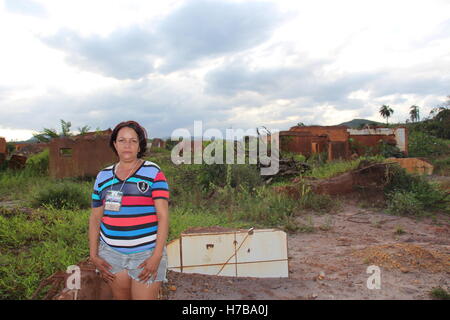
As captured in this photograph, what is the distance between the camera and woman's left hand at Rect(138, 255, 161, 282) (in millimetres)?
2102

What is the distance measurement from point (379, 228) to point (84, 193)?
506 cm

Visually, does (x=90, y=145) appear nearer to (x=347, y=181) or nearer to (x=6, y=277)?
(x=347, y=181)

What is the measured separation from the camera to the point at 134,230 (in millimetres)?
2119

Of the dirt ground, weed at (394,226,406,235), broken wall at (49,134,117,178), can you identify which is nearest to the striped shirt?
the dirt ground

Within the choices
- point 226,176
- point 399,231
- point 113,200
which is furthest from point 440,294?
point 226,176

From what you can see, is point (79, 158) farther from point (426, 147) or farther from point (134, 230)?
point (426, 147)

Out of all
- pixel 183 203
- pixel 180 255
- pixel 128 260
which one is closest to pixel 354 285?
pixel 180 255

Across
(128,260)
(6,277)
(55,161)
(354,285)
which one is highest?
(55,161)

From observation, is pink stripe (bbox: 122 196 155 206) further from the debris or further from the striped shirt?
the debris

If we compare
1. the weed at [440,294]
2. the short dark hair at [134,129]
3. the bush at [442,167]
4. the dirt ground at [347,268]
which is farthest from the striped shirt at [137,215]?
the bush at [442,167]

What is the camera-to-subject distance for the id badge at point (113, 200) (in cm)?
212

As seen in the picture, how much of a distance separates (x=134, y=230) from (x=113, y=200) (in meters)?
0.21

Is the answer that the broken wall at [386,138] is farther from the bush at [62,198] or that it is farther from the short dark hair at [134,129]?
the short dark hair at [134,129]

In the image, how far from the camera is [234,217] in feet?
20.2
